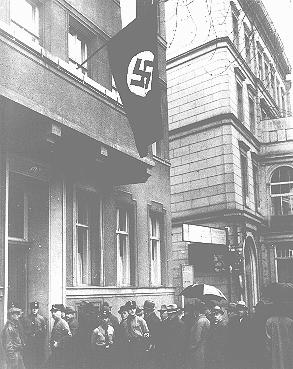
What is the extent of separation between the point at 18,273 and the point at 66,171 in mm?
2218

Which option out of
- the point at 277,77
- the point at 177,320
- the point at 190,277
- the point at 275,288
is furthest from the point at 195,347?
the point at 277,77

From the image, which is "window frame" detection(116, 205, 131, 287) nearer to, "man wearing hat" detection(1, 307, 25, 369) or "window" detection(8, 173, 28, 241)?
"window" detection(8, 173, 28, 241)

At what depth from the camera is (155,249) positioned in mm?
15703

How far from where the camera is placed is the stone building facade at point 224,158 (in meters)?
23.4

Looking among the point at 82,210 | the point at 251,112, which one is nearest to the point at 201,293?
the point at 82,210

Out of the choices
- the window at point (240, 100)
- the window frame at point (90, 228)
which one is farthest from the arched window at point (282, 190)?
the window frame at point (90, 228)

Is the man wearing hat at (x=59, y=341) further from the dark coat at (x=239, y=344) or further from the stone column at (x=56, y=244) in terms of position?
the dark coat at (x=239, y=344)

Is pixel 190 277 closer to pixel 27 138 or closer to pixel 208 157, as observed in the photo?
pixel 208 157

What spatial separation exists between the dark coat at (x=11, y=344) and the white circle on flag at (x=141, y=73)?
150 inches

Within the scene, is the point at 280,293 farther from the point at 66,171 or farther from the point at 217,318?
the point at 66,171

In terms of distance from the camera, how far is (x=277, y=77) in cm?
3641

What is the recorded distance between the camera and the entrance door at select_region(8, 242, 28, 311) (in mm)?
10695

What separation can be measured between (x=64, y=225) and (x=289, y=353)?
5813 mm

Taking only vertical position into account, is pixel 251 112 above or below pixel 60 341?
above
